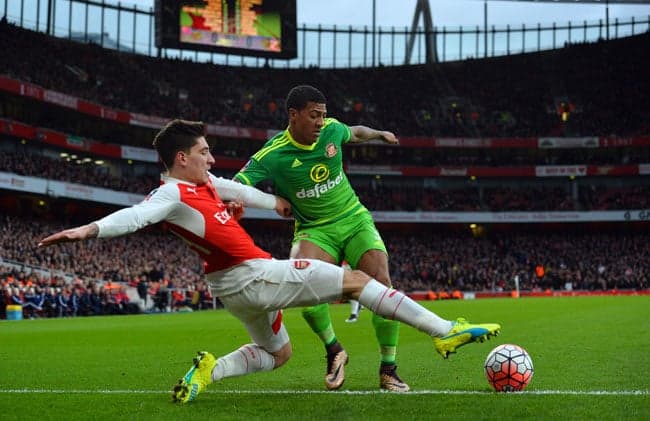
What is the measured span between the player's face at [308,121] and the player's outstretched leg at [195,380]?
2.31m

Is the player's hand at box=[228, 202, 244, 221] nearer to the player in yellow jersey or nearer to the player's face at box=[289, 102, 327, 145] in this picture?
the player in yellow jersey

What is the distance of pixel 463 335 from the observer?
5734 millimetres

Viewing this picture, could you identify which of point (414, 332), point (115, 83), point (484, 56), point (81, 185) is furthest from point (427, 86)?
point (414, 332)

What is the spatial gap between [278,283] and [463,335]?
134cm

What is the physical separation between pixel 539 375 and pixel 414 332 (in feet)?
27.0

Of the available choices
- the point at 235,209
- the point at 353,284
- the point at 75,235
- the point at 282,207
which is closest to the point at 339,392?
the point at 353,284

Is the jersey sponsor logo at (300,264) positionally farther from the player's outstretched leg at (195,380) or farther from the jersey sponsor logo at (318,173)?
the jersey sponsor logo at (318,173)

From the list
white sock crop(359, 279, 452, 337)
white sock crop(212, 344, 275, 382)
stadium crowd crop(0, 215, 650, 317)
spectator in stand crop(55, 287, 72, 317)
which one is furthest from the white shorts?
spectator in stand crop(55, 287, 72, 317)

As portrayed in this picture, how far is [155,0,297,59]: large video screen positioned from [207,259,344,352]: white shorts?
47.5m

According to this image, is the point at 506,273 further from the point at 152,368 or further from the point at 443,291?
the point at 152,368

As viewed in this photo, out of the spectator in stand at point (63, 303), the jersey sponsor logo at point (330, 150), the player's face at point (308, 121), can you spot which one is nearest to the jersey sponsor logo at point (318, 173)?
the jersey sponsor logo at point (330, 150)

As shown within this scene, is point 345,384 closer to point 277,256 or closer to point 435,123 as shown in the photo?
point 277,256

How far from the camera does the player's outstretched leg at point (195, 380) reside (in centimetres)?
621

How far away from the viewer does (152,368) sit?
9859 mm
